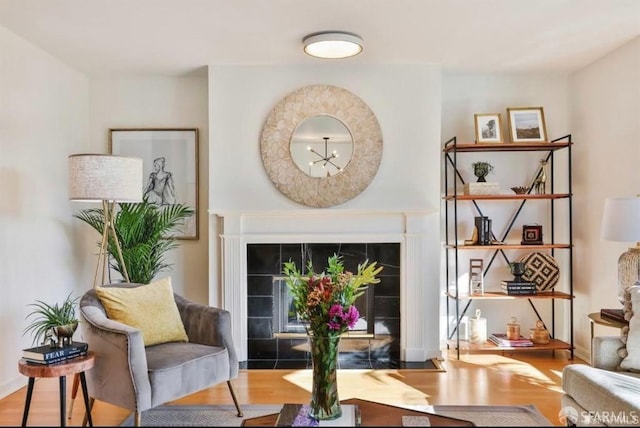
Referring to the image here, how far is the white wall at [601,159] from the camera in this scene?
363cm

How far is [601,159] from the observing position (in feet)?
13.2

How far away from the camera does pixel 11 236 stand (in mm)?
3398

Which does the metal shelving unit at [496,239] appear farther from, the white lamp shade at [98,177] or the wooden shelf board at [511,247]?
the white lamp shade at [98,177]

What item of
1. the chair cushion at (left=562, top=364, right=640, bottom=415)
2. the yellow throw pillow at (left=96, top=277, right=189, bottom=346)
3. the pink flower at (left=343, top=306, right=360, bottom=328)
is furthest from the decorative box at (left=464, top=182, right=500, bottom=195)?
the yellow throw pillow at (left=96, top=277, right=189, bottom=346)

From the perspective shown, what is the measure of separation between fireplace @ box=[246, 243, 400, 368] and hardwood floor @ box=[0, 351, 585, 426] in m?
0.30

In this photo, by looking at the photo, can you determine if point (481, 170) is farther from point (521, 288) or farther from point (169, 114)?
point (169, 114)

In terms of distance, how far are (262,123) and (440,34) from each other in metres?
1.54

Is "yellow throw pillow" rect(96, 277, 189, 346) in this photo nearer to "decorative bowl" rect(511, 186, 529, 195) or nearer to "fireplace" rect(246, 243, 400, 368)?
"fireplace" rect(246, 243, 400, 368)

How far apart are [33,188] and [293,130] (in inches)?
78.0

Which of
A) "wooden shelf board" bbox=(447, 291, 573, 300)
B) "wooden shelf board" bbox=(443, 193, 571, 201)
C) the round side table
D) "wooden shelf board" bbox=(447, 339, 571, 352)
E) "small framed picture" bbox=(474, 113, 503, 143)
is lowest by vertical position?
"wooden shelf board" bbox=(447, 339, 571, 352)

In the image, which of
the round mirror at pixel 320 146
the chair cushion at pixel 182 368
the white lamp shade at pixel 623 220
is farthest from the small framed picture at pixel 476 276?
the chair cushion at pixel 182 368

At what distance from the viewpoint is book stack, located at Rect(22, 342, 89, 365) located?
2369mm

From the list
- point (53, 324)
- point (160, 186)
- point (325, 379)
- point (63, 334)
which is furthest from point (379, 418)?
point (160, 186)

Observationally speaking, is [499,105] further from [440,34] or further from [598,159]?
[440,34]
